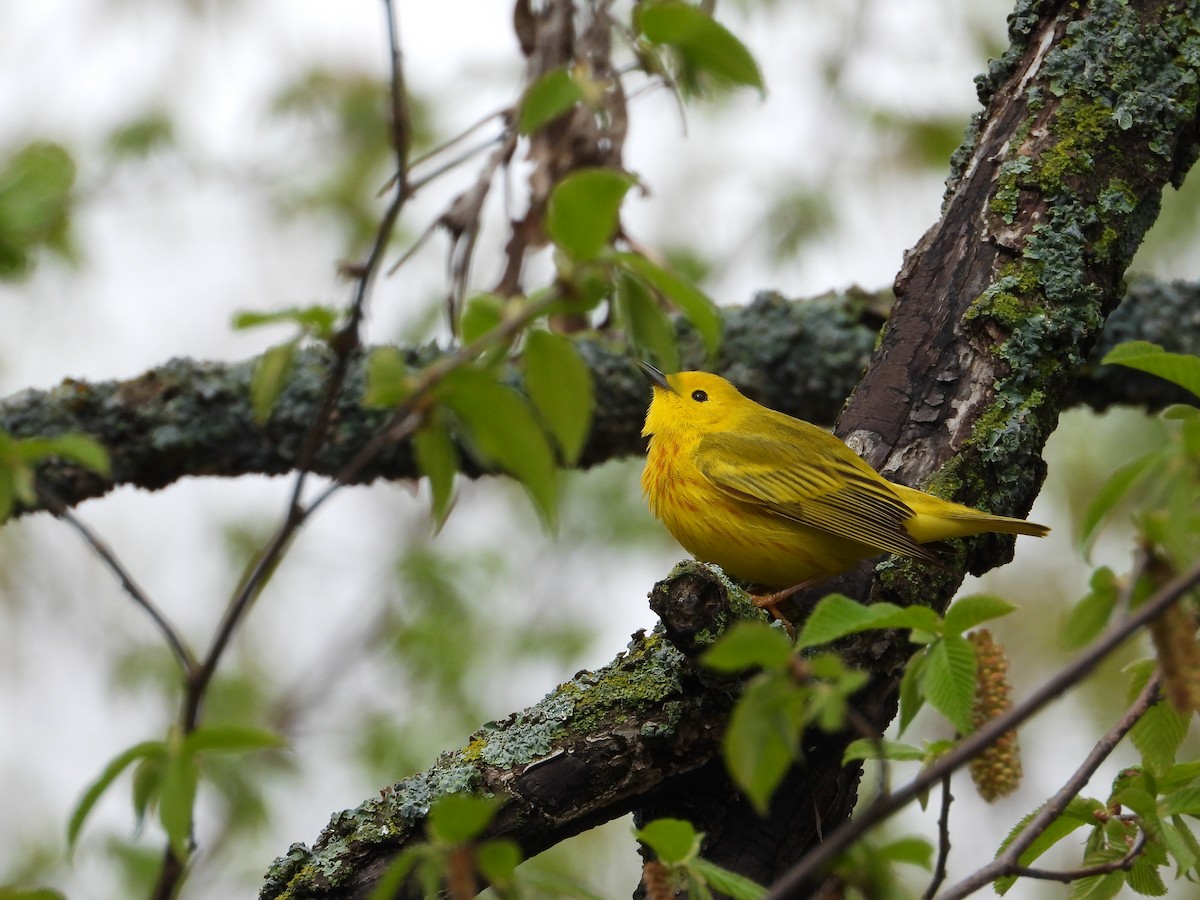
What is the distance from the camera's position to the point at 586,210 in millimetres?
1231

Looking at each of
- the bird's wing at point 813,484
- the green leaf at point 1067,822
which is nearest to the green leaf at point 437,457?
the green leaf at point 1067,822

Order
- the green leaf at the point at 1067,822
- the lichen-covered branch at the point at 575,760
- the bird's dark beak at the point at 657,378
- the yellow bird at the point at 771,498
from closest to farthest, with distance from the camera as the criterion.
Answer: the green leaf at the point at 1067,822 → the lichen-covered branch at the point at 575,760 → the yellow bird at the point at 771,498 → the bird's dark beak at the point at 657,378

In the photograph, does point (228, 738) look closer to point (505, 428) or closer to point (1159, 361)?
point (505, 428)

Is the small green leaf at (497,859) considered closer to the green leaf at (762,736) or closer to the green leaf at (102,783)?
the green leaf at (762,736)

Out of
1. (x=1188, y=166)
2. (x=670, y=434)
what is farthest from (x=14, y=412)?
(x=1188, y=166)

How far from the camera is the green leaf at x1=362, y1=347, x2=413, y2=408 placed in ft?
3.91

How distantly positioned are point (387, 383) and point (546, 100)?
1.23ft

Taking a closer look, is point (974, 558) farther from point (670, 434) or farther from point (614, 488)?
point (614, 488)

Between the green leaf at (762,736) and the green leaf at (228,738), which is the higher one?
the green leaf at (228,738)

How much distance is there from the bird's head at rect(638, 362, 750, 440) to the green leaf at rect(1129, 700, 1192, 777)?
6.76 feet

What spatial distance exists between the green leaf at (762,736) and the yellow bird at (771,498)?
1.71 metres

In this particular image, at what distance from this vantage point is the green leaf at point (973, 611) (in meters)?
1.56

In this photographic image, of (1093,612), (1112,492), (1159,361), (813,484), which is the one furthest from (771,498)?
(1112,492)

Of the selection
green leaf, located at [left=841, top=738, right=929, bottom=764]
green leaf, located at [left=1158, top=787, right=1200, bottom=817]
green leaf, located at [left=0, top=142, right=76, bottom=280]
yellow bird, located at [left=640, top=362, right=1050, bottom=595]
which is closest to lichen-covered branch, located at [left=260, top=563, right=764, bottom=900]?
green leaf, located at [left=841, top=738, right=929, bottom=764]
